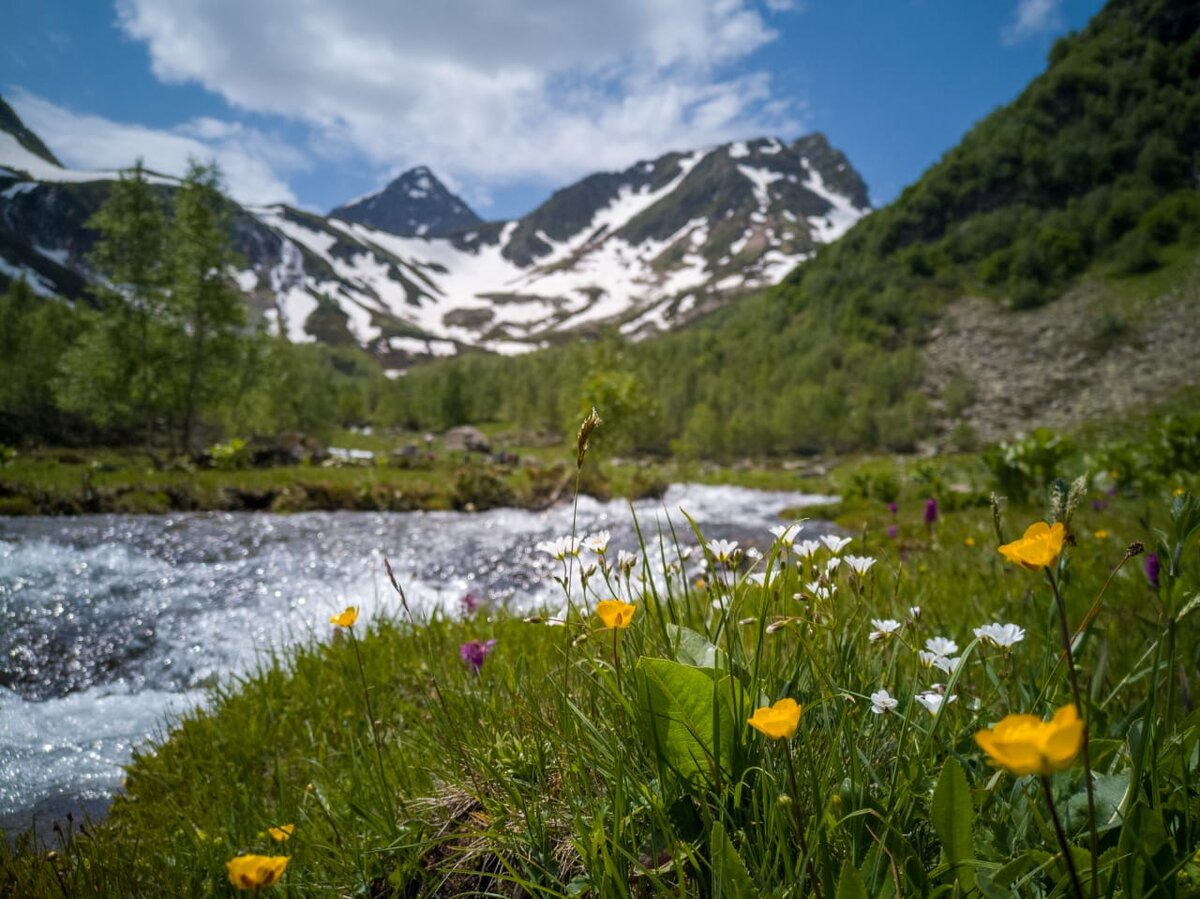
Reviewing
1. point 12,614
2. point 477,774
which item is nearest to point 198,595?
point 12,614

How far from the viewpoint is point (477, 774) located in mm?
1816

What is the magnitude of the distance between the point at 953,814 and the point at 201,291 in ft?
83.8

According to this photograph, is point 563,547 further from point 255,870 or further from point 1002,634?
point 1002,634

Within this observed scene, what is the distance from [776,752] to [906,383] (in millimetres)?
56745

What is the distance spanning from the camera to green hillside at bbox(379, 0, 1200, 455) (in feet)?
162

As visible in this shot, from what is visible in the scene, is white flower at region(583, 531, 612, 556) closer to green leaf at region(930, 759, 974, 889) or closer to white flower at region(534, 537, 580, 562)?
white flower at region(534, 537, 580, 562)

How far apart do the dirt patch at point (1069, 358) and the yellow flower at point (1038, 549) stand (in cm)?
4737

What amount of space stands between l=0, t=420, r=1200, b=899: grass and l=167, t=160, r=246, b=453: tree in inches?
898

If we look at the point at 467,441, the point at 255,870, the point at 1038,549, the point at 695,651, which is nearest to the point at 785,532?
the point at 695,651

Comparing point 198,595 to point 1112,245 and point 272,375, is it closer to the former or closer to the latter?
point 272,375

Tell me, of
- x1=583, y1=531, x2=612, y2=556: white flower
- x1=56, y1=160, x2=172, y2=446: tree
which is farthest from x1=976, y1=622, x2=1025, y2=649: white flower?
x1=56, y1=160, x2=172, y2=446: tree

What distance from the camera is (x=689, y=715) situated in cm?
134

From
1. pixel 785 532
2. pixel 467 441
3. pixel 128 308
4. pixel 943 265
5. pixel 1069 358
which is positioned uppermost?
pixel 943 265

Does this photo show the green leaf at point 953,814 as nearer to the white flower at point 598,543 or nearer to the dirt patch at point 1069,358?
the white flower at point 598,543
